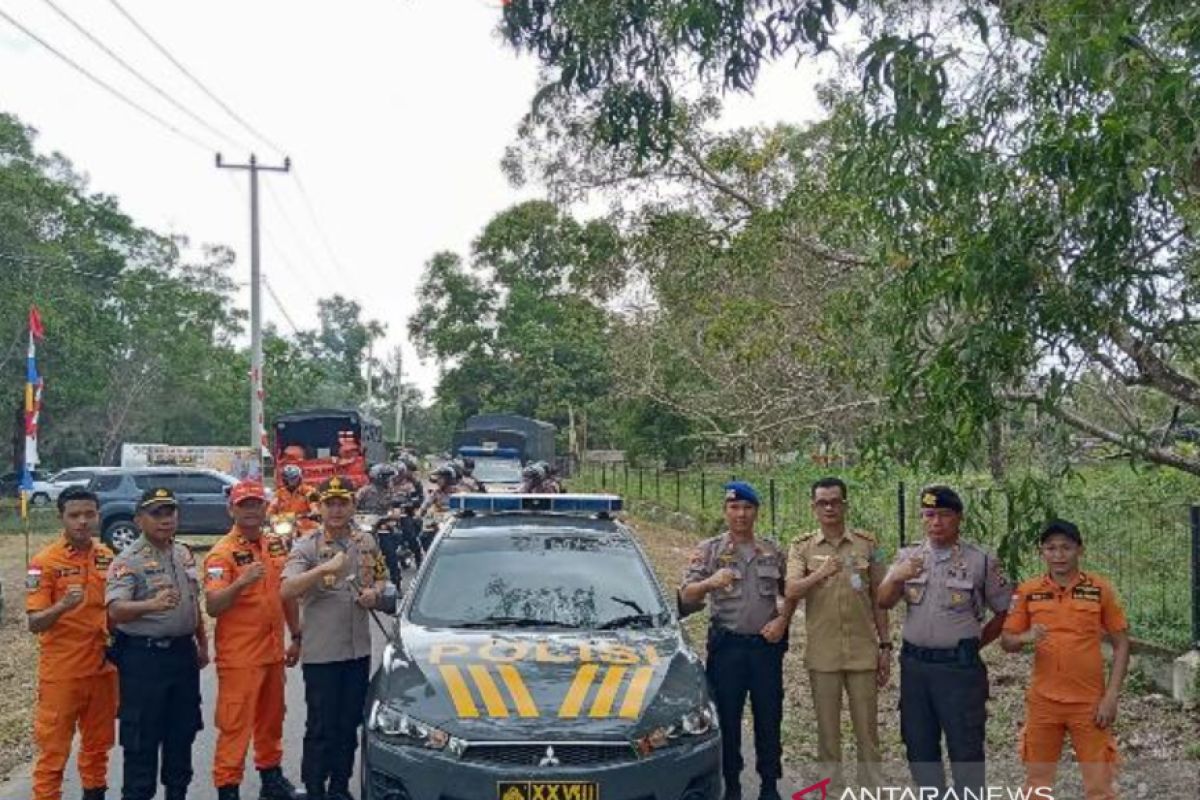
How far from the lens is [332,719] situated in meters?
5.87

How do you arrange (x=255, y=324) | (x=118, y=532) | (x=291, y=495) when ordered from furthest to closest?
(x=255, y=324)
(x=118, y=532)
(x=291, y=495)

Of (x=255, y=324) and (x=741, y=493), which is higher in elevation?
(x=255, y=324)

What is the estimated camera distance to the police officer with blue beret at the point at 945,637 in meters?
5.29

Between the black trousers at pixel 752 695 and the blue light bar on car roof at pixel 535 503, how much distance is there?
4.48 feet

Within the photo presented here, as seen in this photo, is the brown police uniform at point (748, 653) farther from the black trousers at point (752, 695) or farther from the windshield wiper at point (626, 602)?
the windshield wiper at point (626, 602)

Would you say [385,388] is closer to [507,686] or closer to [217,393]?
[217,393]

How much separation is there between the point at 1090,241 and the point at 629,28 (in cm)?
240

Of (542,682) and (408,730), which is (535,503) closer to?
(542,682)

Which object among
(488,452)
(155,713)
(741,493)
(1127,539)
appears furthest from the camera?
(488,452)

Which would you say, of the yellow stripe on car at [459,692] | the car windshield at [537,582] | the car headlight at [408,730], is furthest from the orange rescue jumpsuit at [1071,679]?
the car headlight at [408,730]

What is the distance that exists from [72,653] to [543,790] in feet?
8.14

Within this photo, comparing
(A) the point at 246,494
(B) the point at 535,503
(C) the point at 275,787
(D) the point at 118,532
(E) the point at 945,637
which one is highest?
(A) the point at 246,494

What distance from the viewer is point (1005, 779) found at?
623cm

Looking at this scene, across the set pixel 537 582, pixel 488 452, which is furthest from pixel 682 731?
pixel 488 452
